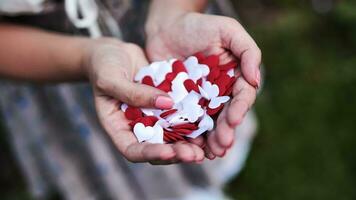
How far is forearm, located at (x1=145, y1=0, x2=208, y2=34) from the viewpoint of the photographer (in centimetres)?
118

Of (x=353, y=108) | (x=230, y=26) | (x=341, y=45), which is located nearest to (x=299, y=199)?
(x=353, y=108)

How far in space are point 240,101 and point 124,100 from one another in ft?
0.69

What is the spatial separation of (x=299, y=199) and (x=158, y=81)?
85 centimetres

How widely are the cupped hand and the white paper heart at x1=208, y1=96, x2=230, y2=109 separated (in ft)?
0.22

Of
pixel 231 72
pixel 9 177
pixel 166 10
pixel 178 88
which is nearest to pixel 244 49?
pixel 231 72

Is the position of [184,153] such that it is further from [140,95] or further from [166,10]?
[166,10]

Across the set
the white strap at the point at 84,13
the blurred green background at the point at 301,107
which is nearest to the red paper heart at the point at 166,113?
the white strap at the point at 84,13

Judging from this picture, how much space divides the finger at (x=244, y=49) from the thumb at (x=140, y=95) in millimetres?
137

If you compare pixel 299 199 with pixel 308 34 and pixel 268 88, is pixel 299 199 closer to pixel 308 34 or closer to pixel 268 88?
pixel 268 88

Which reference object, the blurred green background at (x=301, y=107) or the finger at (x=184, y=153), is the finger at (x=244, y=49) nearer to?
the finger at (x=184, y=153)

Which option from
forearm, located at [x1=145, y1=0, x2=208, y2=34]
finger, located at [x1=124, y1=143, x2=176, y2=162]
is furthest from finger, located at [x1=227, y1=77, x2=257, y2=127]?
forearm, located at [x1=145, y1=0, x2=208, y2=34]

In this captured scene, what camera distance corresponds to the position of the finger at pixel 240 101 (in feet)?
2.96

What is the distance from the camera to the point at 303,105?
2.00 metres

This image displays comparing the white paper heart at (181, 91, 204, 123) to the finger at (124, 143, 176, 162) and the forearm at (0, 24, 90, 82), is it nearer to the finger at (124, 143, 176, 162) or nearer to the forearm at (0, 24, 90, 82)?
the finger at (124, 143, 176, 162)
